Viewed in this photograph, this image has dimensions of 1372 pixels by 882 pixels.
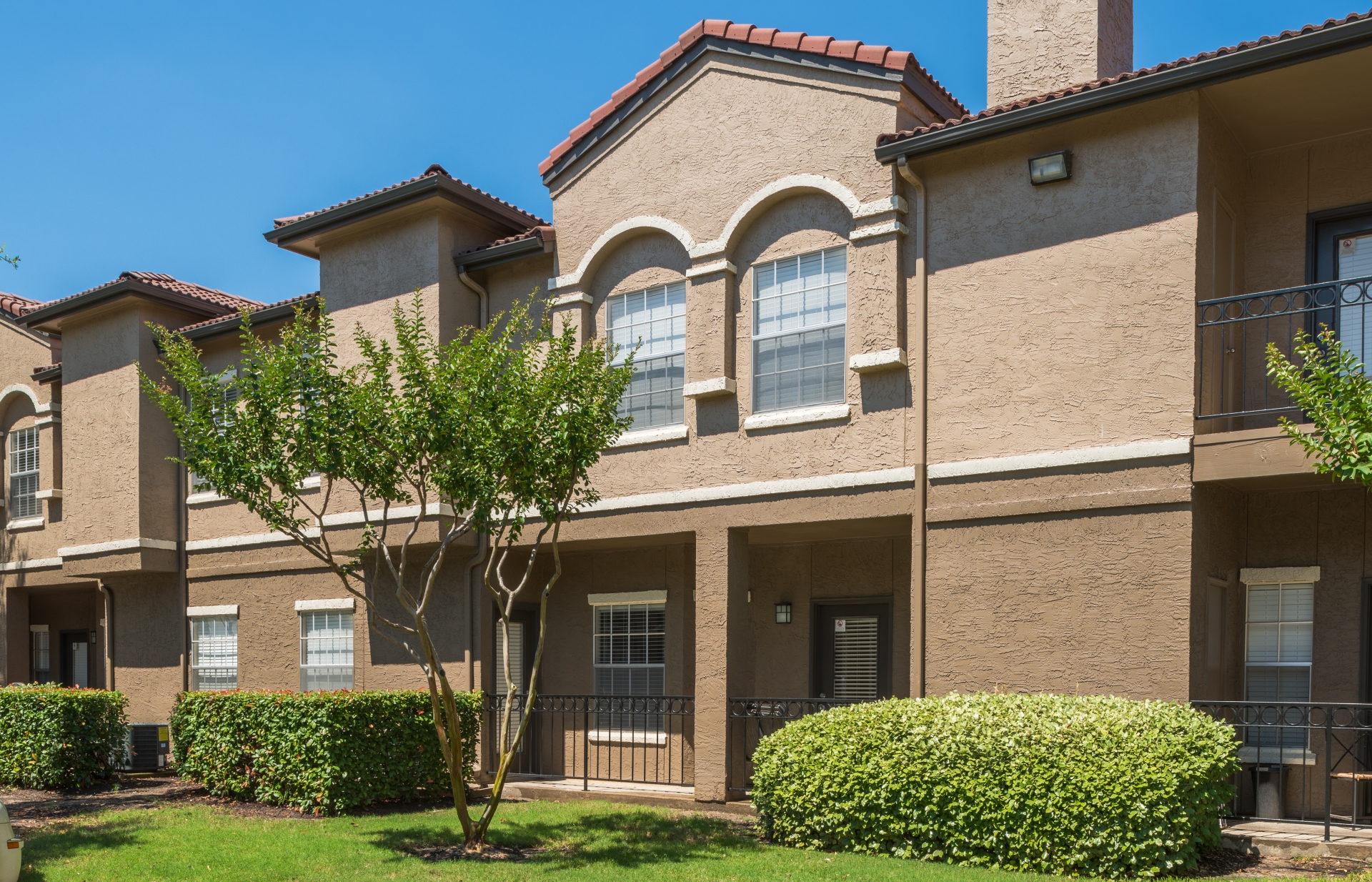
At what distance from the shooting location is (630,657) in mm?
15227

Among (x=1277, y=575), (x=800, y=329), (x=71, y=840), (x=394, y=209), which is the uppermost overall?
(x=394, y=209)

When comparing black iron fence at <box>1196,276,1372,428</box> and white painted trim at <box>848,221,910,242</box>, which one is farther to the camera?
white painted trim at <box>848,221,910,242</box>

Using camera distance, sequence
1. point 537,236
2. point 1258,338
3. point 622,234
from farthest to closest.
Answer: point 537,236, point 622,234, point 1258,338

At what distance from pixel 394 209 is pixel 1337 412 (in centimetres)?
1121

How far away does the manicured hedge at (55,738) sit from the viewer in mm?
15047

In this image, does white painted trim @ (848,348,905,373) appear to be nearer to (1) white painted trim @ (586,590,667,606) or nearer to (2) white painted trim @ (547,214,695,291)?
(2) white painted trim @ (547,214,695,291)

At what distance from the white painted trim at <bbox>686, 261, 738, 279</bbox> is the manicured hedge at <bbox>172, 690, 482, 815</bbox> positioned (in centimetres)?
559

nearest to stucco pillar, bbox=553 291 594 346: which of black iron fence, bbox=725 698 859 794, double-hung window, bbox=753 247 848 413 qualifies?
double-hung window, bbox=753 247 848 413

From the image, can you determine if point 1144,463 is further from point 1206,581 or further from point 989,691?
point 989,691

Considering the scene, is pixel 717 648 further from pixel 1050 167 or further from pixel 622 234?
pixel 1050 167

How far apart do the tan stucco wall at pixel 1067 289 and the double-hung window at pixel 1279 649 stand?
2.19 meters

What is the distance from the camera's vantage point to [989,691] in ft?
36.3

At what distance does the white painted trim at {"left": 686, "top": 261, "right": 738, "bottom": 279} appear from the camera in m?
13.1

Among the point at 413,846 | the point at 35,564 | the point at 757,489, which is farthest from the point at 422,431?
the point at 35,564
